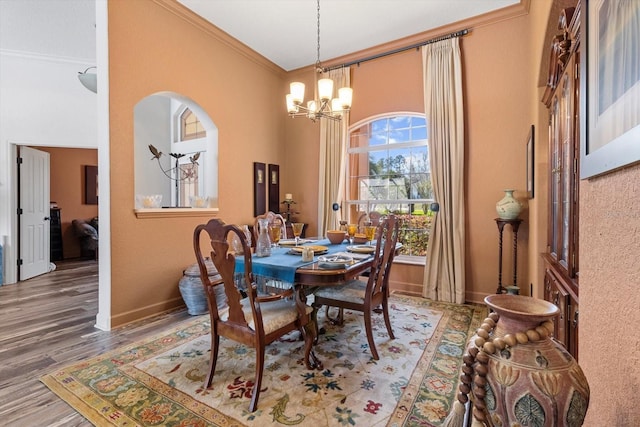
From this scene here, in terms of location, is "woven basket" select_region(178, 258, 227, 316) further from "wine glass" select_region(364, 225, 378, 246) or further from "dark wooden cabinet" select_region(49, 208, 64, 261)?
"dark wooden cabinet" select_region(49, 208, 64, 261)

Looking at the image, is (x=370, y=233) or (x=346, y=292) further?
(x=370, y=233)

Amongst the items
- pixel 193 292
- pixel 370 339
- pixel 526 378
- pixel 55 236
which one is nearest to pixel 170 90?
pixel 193 292

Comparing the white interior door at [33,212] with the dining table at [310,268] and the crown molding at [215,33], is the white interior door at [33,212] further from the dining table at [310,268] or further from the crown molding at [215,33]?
the dining table at [310,268]

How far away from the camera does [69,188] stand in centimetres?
676

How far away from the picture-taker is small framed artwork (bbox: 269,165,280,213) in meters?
4.79

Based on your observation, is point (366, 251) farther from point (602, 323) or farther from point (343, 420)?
point (602, 323)

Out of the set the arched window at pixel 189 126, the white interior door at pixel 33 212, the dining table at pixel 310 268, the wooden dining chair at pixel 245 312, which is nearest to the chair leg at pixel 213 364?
the wooden dining chair at pixel 245 312

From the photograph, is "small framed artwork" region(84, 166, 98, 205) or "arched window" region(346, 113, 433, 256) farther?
"small framed artwork" region(84, 166, 98, 205)

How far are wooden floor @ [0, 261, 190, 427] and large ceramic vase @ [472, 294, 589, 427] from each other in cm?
204

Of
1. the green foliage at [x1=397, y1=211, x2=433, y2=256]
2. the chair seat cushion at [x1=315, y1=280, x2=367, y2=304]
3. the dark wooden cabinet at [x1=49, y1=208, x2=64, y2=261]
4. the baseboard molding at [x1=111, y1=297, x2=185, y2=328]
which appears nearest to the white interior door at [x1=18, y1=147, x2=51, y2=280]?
the dark wooden cabinet at [x1=49, y1=208, x2=64, y2=261]

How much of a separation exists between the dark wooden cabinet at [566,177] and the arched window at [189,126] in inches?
197

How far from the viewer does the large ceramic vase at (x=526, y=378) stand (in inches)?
22.4

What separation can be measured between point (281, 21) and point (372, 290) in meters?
3.29

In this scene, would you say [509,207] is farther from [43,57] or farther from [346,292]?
[43,57]
